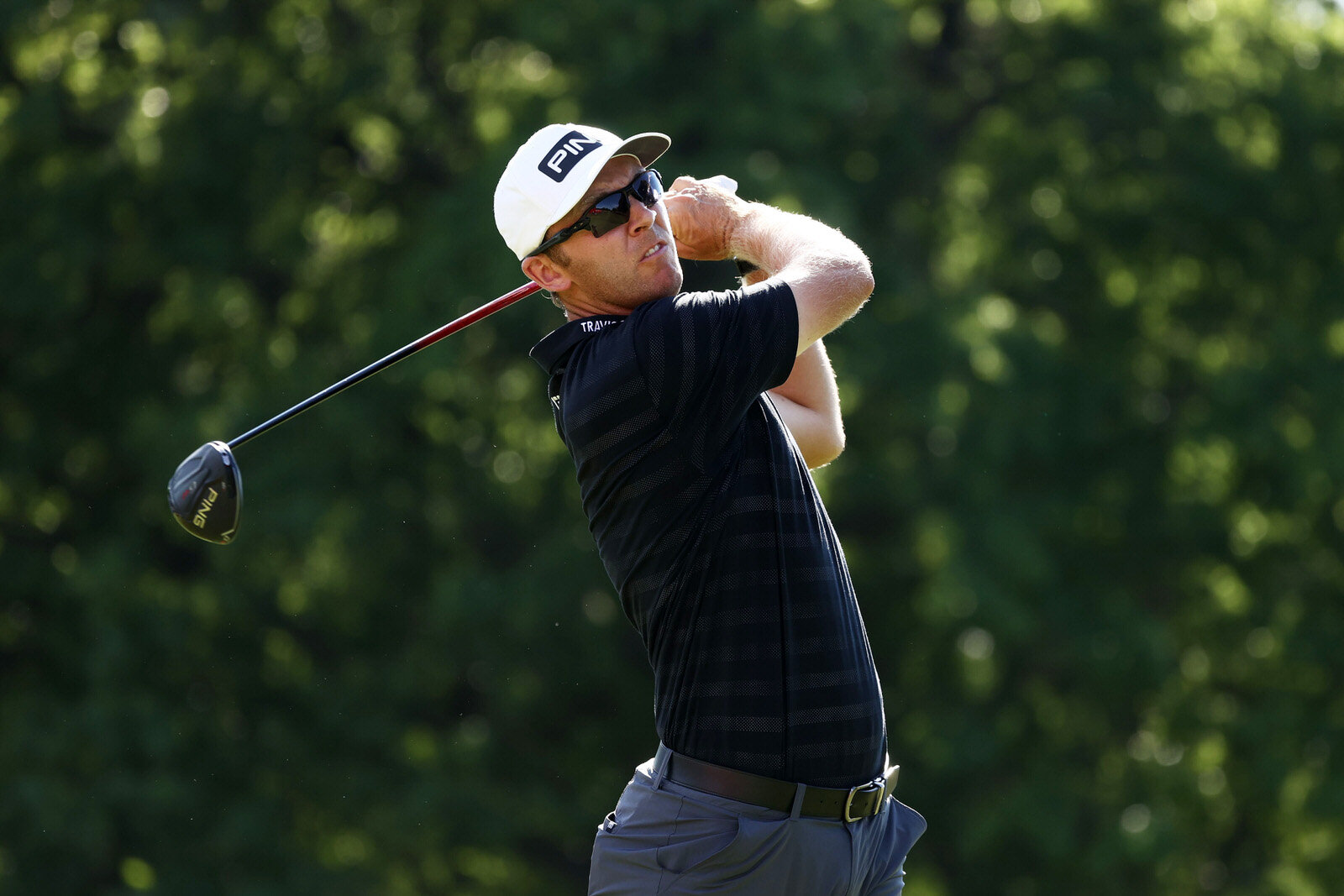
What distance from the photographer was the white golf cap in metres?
3.22

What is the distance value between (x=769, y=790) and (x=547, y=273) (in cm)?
110

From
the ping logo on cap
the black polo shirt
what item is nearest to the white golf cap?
the ping logo on cap

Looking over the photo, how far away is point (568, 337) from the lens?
3.19 meters

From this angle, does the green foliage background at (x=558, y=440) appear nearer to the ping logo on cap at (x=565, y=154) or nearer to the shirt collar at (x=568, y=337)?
the ping logo on cap at (x=565, y=154)

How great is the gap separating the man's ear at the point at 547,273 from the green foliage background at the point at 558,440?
8865mm

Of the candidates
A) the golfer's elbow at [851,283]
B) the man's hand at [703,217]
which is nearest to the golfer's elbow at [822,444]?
the man's hand at [703,217]

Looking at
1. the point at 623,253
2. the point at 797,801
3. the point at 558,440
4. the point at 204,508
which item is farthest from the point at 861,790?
the point at 558,440

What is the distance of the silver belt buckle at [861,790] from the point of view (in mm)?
3070

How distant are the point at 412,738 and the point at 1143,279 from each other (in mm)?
7016

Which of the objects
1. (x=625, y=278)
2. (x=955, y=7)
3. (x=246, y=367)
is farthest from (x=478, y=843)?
(x=625, y=278)

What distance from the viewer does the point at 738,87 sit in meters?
12.6

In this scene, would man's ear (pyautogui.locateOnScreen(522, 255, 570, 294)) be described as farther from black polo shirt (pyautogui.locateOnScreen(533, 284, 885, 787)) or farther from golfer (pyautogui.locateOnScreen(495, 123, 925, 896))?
black polo shirt (pyautogui.locateOnScreen(533, 284, 885, 787))

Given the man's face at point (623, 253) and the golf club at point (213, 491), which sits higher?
the man's face at point (623, 253)

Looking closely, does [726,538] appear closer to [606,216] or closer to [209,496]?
[606,216]
